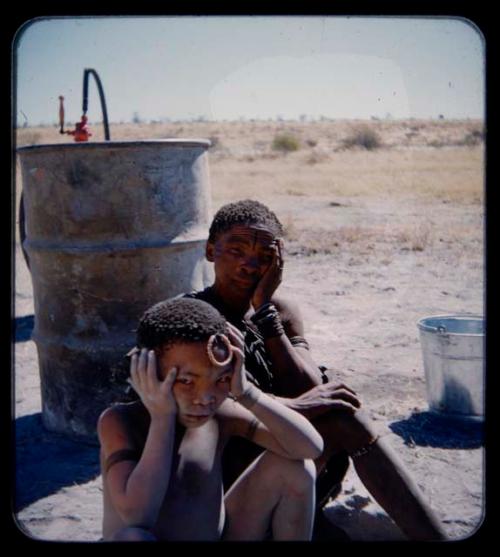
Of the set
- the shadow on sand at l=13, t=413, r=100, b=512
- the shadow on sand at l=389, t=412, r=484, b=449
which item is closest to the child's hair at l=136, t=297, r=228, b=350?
the shadow on sand at l=13, t=413, r=100, b=512

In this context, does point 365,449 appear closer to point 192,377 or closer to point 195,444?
point 195,444

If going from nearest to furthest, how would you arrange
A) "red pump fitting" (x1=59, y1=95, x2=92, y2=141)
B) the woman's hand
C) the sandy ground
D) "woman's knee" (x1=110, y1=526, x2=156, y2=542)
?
"woman's knee" (x1=110, y1=526, x2=156, y2=542) < the woman's hand < the sandy ground < "red pump fitting" (x1=59, y1=95, x2=92, y2=141)

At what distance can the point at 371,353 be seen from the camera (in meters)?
5.17

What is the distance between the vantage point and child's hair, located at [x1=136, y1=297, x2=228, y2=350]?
181 centimetres

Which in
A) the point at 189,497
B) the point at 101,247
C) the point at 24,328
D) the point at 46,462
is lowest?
the point at 46,462

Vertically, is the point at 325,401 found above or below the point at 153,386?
below

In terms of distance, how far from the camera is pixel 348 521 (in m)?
2.77

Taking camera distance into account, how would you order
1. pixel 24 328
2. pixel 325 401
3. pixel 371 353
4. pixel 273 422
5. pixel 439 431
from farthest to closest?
pixel 24 328 → pixel 371 353 → pixel 439 431 → pixel 325 401 → pixel 273 422

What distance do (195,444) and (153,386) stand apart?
13.6 inches

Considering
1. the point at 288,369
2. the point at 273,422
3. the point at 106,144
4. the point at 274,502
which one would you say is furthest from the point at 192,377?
the point at 106,144

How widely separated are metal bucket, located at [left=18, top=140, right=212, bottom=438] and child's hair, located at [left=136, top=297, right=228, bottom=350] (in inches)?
66.6

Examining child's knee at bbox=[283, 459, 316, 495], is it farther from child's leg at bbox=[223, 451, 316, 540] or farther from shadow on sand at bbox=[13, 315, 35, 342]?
shadow on sand at bbox=[13, 315, 35, 342]

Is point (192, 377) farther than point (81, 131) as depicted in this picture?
No
